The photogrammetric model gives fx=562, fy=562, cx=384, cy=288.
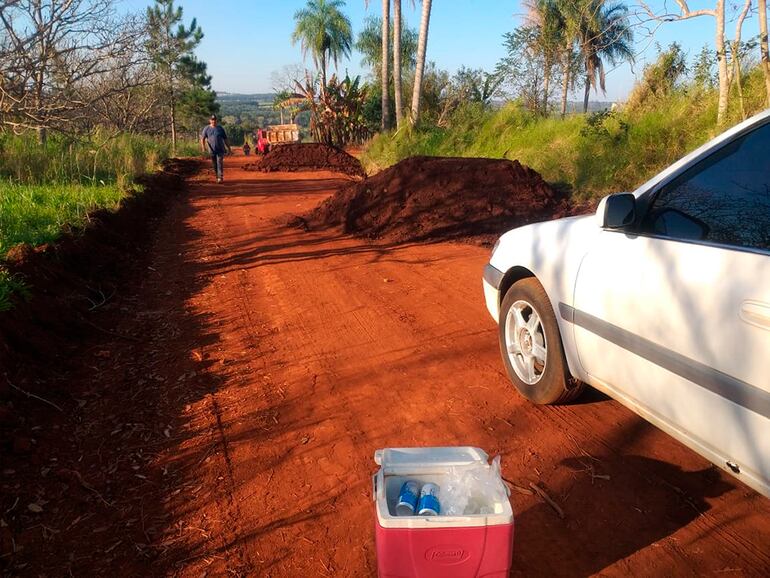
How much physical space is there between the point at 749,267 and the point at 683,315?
33 centimetres

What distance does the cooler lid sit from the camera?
2.21 metres

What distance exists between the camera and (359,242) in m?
9.42

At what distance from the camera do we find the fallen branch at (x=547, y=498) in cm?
273

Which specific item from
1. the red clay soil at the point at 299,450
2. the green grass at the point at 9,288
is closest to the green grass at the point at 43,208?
the green grass at the point at 9,288

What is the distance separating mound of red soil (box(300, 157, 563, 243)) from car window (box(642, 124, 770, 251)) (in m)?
6.55

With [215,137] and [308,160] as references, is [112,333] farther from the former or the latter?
[308,160]

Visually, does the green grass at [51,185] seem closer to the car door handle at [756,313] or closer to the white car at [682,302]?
the white car at [682,302]

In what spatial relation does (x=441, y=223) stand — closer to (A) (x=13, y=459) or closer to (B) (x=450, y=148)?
(A) (x=13, y=459)

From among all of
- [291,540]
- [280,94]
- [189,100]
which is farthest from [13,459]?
[189,100]

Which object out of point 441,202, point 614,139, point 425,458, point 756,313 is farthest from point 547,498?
point 614,139

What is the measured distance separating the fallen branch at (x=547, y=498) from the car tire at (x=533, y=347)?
2.45ft

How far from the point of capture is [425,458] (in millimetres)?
2262

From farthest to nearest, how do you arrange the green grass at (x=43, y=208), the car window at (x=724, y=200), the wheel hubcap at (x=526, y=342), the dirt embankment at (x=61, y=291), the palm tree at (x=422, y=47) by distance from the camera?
the palm tree at (x=422, y=47) < the green grass at (x=43, y=208) < the dirt embankment at (x=61, y=291) < the wheel hubcap at (x=526, y=342) < the car window at (x=724, y=200)

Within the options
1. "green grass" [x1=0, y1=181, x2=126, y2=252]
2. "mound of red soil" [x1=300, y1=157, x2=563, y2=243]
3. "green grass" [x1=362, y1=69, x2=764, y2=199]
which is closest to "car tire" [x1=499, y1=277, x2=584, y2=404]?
A: "green grass" [x1=0, y1=181, x2=126, y2=252]
